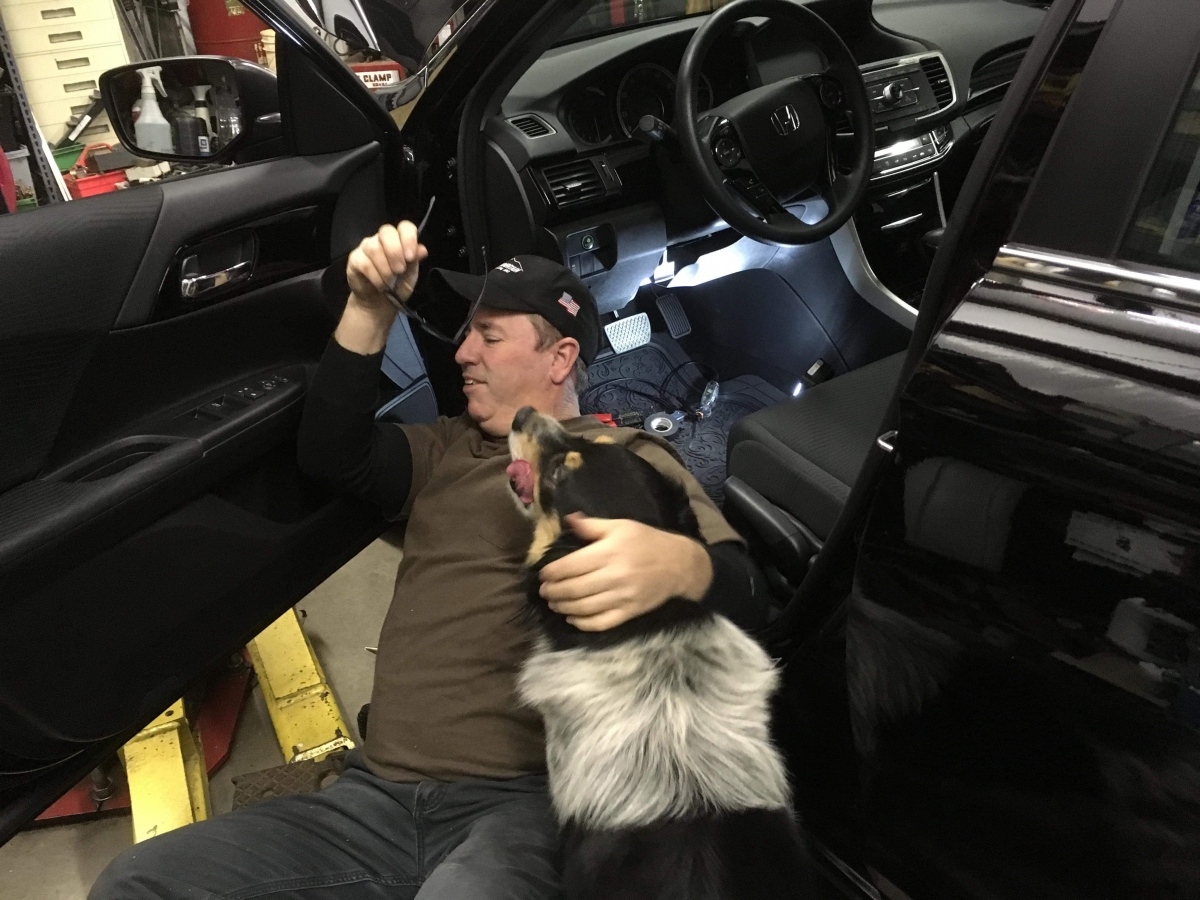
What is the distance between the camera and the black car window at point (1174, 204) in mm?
869

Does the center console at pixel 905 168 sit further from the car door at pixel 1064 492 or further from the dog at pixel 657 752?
the dog at pixel 657 752

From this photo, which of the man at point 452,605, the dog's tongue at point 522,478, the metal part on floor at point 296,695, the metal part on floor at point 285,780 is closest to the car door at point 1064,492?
the man at point 452,605

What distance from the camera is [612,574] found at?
46.4 inches

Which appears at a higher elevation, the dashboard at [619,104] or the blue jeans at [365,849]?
the dashboard at [619,104]

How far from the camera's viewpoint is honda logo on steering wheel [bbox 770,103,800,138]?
2.19m

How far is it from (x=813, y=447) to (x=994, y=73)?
7.41ft

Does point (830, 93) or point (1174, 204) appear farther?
point (830, 93)

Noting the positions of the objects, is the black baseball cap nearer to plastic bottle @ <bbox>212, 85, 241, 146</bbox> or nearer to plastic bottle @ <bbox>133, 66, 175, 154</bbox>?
plastic bottle @ <bbox>212, 85, 241, 146</bbox>

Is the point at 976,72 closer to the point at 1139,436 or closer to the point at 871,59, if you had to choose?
the point at 871,59

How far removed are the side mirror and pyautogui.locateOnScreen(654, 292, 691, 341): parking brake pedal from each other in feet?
5.91

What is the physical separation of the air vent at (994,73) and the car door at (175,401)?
221 centimetres

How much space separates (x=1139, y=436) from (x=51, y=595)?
1528mm

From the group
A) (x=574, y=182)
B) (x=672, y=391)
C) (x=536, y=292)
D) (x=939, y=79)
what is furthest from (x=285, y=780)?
(x=939, y=79)

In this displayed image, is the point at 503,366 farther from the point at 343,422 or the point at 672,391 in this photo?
the point at 672,391
